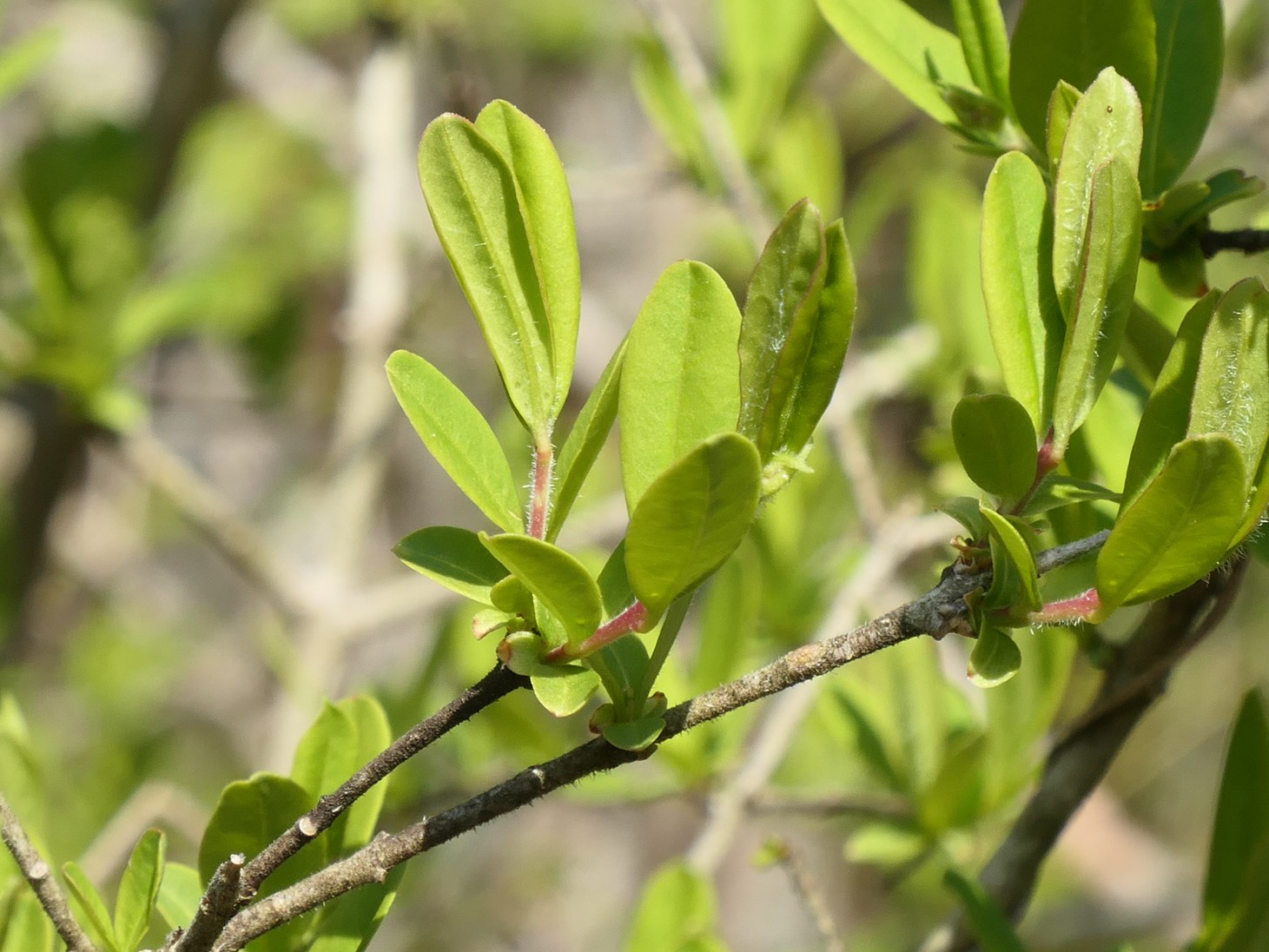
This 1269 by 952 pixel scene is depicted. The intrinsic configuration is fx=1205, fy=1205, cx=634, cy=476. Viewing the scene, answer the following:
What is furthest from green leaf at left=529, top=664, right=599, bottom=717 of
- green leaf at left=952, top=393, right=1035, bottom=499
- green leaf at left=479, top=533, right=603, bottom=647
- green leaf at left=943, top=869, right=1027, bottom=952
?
green leaf at left=943, top=869, right=1027, bottom=952

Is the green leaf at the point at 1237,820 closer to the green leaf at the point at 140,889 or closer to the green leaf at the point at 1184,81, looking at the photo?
the green leaf at the point at 1184,81

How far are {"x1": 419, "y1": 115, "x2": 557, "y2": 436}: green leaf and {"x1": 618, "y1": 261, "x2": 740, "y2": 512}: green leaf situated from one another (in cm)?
4

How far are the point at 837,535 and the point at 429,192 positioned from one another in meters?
0.78

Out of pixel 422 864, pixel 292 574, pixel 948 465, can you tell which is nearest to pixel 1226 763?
pixel 948 465

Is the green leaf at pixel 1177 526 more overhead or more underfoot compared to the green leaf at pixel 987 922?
more overhead

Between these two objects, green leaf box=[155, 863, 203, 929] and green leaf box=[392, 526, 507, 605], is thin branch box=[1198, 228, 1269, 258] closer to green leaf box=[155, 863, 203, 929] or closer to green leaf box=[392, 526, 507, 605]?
green leaf box=[392, 526, 507, 605]

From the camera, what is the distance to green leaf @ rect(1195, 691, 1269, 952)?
1.68ft

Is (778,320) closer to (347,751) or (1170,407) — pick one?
(1170,407)

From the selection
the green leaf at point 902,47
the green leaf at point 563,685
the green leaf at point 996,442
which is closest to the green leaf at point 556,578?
the green leaf at point 563,685

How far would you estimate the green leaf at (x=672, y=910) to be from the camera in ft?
1.96

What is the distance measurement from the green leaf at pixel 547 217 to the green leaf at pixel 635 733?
10 centimetres

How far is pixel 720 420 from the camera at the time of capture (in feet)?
1.09

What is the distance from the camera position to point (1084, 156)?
1.14 ft

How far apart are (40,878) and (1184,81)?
466mm
